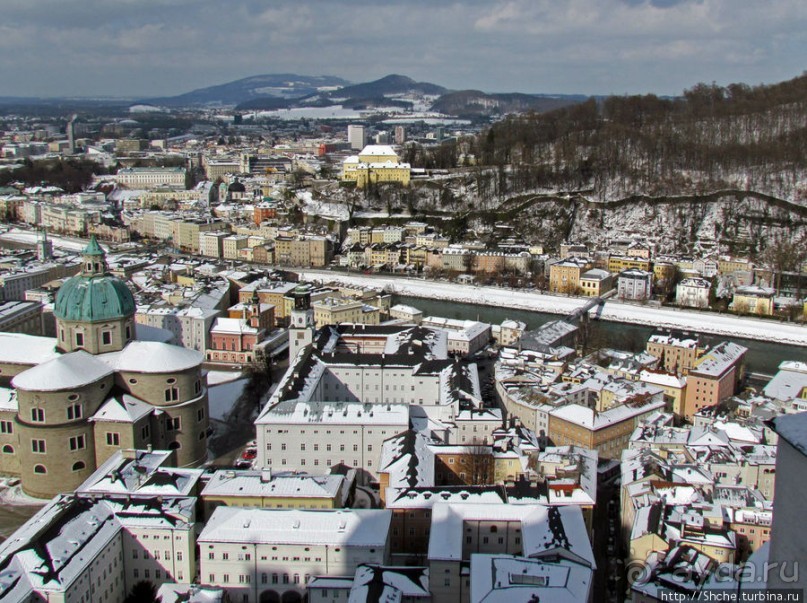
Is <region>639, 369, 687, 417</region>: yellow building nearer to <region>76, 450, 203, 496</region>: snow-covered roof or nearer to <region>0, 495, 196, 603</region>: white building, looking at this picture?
<region>76, 450, 203, 496</region>: snow-covered roof

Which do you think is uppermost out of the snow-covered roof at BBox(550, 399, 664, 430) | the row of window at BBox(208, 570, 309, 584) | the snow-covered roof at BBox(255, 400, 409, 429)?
the snow-covered roof at BBox(255, 400, 409, 429)

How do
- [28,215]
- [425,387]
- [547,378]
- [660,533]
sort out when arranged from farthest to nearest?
[28,215] → [547,378] → [425,387] → [660,533]

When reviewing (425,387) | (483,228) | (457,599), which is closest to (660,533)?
(457,599)

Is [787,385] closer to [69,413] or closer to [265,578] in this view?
[265,578]

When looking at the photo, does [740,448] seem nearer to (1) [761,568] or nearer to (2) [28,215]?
(1) [761,568]

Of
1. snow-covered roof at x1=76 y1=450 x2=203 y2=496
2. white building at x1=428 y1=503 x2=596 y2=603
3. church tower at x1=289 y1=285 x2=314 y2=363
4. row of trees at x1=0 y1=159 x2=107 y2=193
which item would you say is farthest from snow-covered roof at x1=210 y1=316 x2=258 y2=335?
row of trees at x1=0 y1=159 x2=107 y2=193

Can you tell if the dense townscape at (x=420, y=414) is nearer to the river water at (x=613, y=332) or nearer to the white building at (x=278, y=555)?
the white building at (x=278, y=555)
